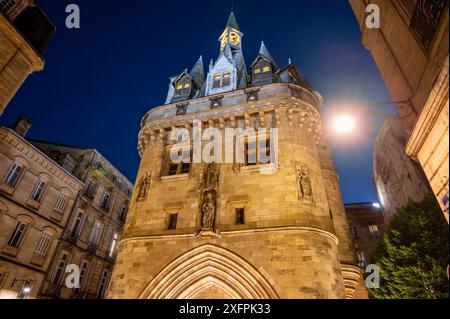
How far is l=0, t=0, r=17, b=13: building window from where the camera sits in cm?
846

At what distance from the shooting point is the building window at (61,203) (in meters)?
18.2

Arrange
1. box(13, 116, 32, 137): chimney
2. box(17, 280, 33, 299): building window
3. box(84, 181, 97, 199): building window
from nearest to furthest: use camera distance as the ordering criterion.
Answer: box(17, 280, 33, 299): building window, box(13, 116, 32, 137): chimney, box(84, 181, 97, 199): building window

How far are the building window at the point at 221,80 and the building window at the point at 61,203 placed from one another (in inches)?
523

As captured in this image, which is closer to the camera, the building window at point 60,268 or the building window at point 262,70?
the building window at point 262,70

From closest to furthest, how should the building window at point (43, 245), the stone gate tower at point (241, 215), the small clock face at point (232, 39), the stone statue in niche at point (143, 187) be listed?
the stone gate tower at point (241, 215), the stone statue in niche at point (143, 187), the building window at point (43, 245), the small clock face at point (232, 39)

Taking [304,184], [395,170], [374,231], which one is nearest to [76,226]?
[304,184]

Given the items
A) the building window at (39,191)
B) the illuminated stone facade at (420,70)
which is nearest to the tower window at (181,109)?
the illuminated stone facade at (420,70)

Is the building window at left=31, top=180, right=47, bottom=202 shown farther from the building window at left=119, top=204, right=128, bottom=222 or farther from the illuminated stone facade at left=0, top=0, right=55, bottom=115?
the illuminated stone facade at left=0, top=0, right=55, bottom=115

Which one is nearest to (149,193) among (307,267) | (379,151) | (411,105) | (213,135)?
(213,135)

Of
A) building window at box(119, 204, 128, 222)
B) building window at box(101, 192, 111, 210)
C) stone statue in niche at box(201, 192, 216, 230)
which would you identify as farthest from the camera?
building window at box(119, 204, 128, 222)

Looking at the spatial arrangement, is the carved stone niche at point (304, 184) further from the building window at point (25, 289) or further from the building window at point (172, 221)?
the building window at point (25, 289)

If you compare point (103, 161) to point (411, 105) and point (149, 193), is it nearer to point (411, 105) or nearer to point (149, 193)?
point (149, 193)

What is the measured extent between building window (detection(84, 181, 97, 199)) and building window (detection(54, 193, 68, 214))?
77.9 inches

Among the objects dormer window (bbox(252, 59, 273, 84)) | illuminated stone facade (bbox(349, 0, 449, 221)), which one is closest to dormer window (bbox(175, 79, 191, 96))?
dormer window (bbox(252, 59, 273, 84))
